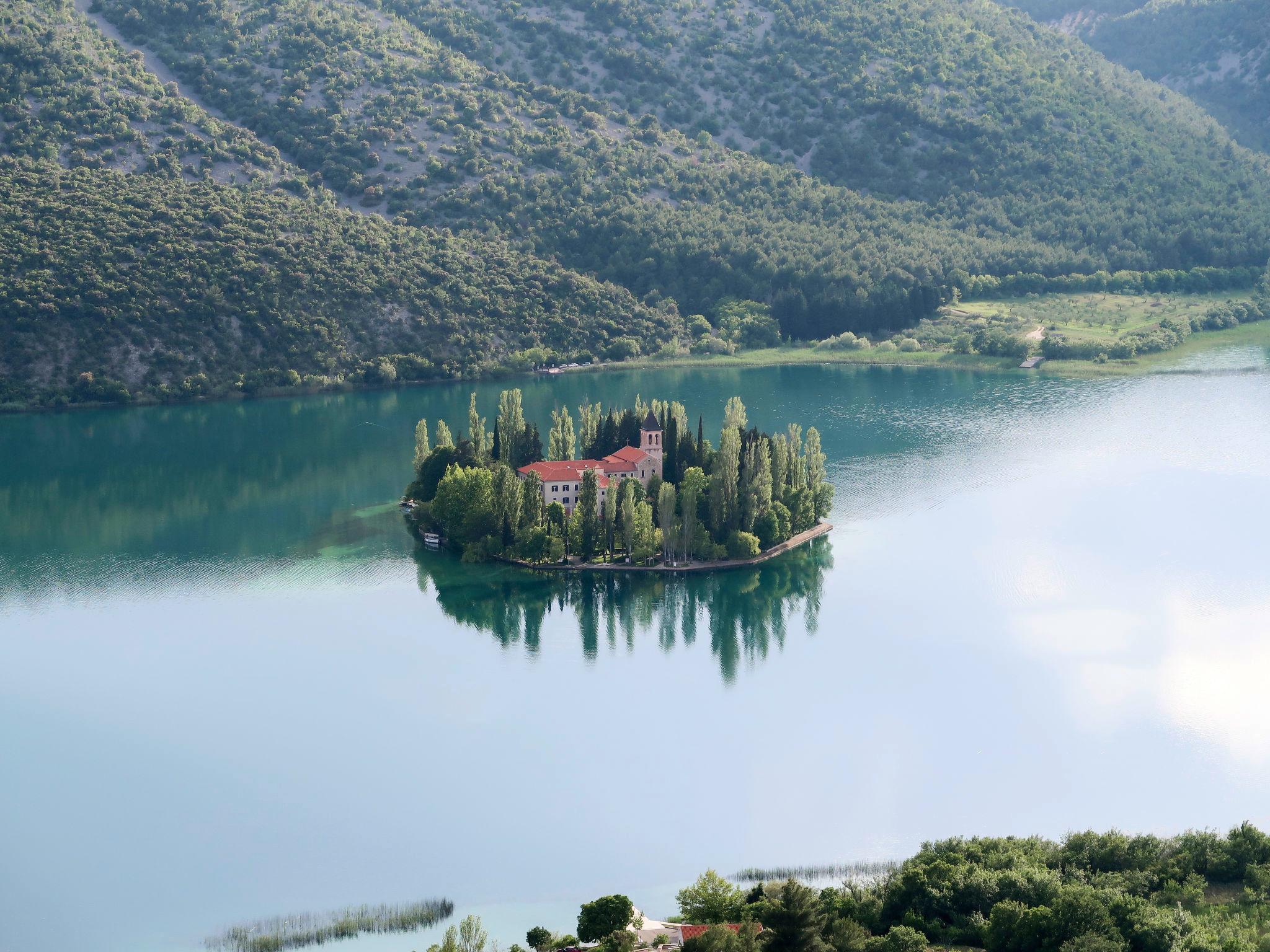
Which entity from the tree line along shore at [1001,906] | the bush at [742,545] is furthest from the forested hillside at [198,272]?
the tree line along shore at [1001,906]

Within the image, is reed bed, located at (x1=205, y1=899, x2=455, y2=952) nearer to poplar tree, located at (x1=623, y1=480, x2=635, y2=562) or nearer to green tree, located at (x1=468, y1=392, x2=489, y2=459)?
poplar tree, located at (x1=623, y1=480, x2=635, y2=562)

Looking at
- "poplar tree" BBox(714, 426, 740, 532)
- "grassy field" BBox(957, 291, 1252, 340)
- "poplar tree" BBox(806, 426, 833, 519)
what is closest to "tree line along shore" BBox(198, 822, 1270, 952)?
"poplar tree" BBox(714, 426, 740, 532)

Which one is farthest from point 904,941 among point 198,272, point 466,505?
point 198,272

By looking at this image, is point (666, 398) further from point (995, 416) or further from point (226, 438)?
point (226, 438)

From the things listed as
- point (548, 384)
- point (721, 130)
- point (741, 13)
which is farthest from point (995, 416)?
point (741, 13)

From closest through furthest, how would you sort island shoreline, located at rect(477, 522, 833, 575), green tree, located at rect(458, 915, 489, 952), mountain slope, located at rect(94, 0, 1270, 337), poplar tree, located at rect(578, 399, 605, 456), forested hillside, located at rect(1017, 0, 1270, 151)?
green tree, located at rect(458, 915, 489, 952), island shoreline, located at rect(477, 522, 833, 575), poplar tree, located at rect(578, 399, 605, 456), mountain slope, located at rect(94, 0, 1270, 337), forested hillside, located at rect(1017, 0, 1270, 151)

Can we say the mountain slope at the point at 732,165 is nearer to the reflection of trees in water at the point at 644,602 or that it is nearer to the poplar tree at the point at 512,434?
the poplar tree at the point at 512,434

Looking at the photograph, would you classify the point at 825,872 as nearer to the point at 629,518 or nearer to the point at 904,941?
the point at 904,941
